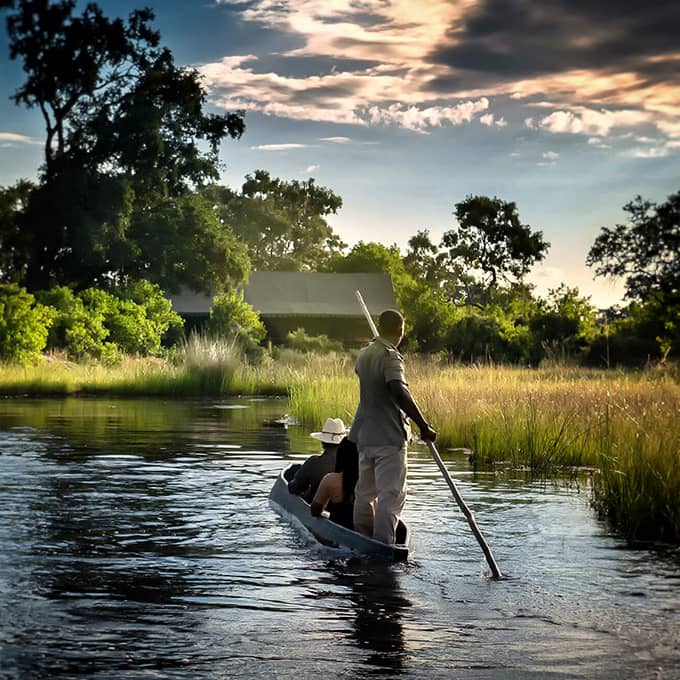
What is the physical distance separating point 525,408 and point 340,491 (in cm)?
1008

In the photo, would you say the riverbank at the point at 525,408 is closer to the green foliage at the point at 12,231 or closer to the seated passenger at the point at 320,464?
the seated passenger at the point at 320,464

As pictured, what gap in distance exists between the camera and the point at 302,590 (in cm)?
1021

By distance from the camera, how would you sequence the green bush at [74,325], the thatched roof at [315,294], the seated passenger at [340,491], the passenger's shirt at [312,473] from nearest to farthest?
the seated passenger at [340,491]
the passenger's shirt at [312,473]
the green bush at [74,325]
the thatched roof at [315,294]

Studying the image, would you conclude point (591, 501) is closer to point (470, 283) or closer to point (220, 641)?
point (220, 641)

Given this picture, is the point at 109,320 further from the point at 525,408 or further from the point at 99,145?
the point at 525,408

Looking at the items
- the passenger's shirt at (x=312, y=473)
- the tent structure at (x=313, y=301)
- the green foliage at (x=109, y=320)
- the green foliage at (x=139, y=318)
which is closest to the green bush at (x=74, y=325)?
the green foliage at (x=109, y=320)

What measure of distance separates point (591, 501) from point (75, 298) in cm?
4125

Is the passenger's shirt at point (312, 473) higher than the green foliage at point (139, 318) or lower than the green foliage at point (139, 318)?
lower

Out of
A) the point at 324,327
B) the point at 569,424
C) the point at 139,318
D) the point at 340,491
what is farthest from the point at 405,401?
the point at 324,327

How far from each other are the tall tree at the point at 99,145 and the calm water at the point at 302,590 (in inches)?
1549

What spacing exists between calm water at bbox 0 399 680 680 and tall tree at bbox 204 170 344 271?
74718mm

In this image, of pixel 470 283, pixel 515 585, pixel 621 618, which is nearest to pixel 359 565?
pixel 515 585

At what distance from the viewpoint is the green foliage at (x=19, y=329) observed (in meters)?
46.4

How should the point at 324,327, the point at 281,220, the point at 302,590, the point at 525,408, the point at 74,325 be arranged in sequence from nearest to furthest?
the point at 302,590, the point at 525,408, the point at 74,325, the point at 324,327, the point at 281,220
